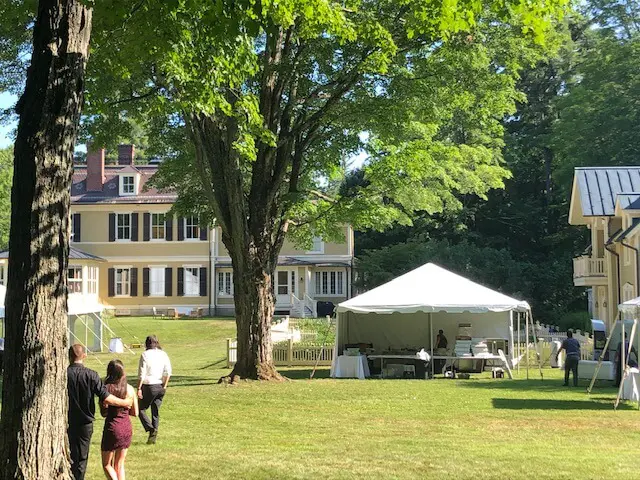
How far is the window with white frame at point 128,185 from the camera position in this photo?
49.5 metres

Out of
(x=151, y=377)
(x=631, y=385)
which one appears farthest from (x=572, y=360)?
(x=151, y=377)

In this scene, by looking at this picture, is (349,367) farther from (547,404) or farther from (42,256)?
(42,256)

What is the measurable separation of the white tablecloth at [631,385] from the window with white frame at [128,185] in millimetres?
37709

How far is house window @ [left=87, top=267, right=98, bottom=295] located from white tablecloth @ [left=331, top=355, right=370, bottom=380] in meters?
27.6

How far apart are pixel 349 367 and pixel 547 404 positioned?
7.28 meters

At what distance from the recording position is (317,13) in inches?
543

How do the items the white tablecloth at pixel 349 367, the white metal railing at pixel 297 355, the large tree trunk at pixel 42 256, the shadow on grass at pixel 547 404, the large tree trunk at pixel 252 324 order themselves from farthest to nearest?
the white metal railing at pixel 297 355 → the white tablecloth at pixel 349 367 → the large tree trunk at pixel 252 324 → the shadow on grass at pixel 547 404 → the large tree trunk at pixel 42 256

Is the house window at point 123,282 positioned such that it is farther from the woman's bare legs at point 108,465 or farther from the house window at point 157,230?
the woman's bare legs at point 108,465

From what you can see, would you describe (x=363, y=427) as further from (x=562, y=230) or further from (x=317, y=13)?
(x=562, y=230)

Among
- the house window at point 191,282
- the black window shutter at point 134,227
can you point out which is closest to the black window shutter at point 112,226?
the black window shutter at point 134,227

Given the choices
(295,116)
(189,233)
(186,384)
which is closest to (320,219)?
(295,116)

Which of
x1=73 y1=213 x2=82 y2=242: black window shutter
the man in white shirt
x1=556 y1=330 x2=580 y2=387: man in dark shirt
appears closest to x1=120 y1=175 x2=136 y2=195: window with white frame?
x1=73 y1=213 x2=82 y2=242: black window shutter

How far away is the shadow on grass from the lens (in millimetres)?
15164

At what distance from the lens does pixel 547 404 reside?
15664 millimetres
